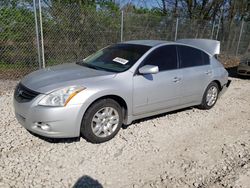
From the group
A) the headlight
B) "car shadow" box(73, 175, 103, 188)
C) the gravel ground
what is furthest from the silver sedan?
"car shadow" box(73, 175, 103, 188)

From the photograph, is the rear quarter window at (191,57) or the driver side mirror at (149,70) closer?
the driver side mirror at (149,70)

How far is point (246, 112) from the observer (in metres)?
5.40

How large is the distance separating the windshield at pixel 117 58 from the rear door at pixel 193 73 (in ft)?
3.02

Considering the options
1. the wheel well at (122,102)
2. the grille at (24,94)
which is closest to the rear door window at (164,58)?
the wheel well at (122,102)

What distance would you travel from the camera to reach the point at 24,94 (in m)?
3.35

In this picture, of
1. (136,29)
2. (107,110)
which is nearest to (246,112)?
(107,110)

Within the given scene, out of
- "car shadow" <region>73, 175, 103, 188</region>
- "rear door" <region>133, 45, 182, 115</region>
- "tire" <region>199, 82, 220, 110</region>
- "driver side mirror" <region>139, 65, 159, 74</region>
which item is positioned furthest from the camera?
"tire" <region>199, 82, 220, 110</region>

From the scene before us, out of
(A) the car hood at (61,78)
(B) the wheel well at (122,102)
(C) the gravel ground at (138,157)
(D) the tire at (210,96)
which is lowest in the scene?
(C) the gravel ground at (138,157)

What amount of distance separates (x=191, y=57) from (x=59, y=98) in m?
2.95

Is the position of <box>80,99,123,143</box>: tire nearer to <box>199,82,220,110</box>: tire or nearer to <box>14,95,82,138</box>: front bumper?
<box>14,95,82,138</box>: front bumper

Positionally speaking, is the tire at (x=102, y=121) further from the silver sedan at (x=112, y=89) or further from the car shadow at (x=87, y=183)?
the car shadow at (x=87, y=183)

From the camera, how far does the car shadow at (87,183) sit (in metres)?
2.66

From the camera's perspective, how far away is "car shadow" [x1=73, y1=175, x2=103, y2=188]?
8.74 ft

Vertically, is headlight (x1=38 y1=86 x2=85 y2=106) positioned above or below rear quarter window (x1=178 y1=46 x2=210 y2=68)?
below
